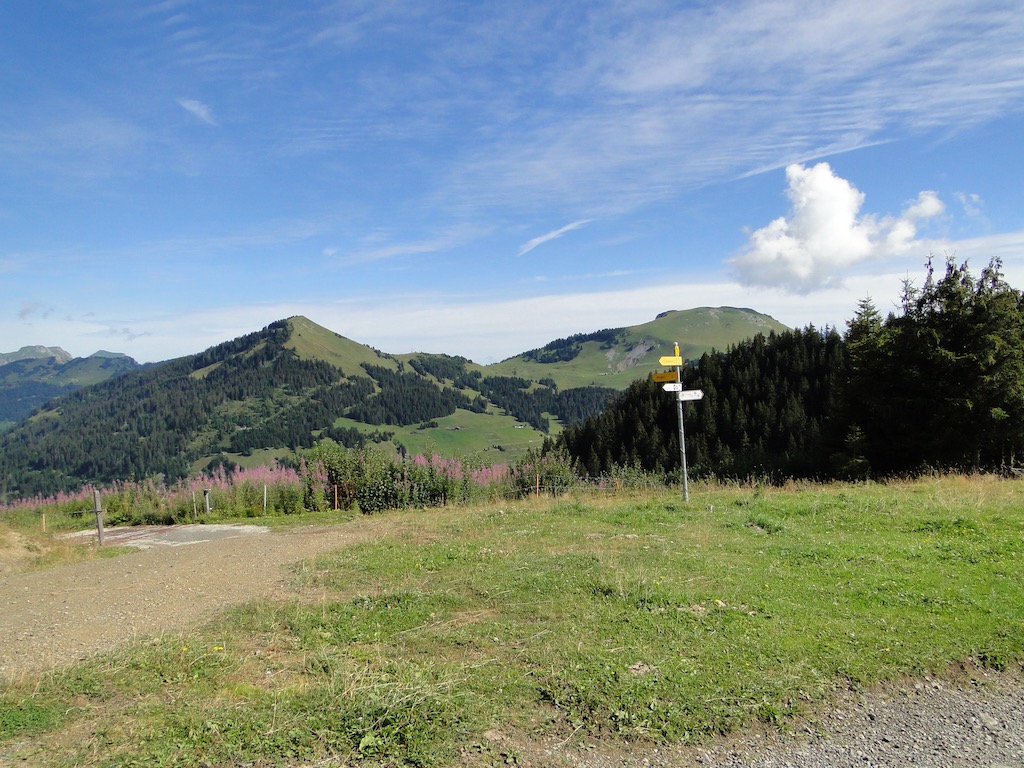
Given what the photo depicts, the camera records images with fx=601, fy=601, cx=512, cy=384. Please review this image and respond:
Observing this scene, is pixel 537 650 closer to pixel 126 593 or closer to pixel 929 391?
pixel 126 593

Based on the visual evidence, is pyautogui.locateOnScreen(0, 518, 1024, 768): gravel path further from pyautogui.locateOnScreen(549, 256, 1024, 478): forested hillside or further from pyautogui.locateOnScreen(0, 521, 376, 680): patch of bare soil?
pyautogui.locateOnScreen(549, 256, 1024, 478): forested hillside

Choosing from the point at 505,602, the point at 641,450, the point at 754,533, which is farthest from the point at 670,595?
the point at 641,450

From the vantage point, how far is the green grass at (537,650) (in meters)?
4.79

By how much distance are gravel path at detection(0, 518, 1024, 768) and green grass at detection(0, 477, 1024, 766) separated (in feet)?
0.80

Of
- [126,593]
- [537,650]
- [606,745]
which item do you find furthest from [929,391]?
[126,593]

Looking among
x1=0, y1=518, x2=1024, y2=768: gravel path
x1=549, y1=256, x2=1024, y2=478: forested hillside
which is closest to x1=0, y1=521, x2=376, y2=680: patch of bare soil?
x1=0, y1=518, x2=1024, y2=768: gravel path

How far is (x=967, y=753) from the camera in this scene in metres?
4.54

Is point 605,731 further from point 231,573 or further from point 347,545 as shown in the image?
point 347,545

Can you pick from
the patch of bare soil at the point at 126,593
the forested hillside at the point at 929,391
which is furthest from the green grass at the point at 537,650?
the forested hillside at the point at 929,391

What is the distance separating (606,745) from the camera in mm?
4680

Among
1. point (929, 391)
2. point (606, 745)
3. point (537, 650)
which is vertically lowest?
point (606, 745)

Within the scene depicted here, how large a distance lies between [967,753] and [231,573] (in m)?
10.3

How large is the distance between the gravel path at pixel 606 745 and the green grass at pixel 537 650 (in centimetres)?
24

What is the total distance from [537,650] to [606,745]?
1640 mm
